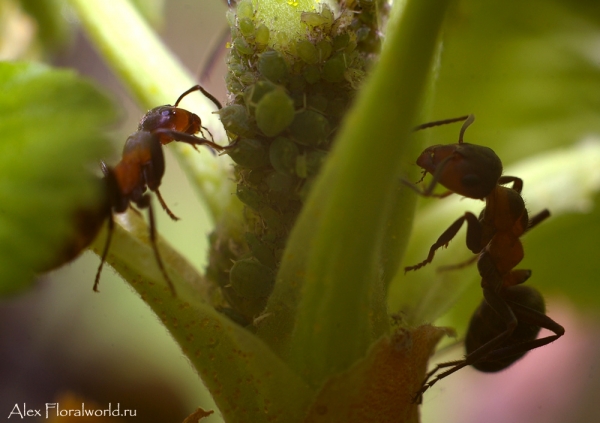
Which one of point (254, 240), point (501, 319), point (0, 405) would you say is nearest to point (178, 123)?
point (254, 240)

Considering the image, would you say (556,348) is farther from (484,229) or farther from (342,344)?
(342,344)

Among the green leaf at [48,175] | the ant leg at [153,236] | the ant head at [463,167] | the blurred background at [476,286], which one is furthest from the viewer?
the blurred background at [476,286]

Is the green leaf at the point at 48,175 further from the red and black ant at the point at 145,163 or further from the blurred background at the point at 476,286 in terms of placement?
the blurred background at the point at 476,286

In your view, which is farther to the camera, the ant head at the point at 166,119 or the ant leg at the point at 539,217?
the ant leg at the point at 539,217

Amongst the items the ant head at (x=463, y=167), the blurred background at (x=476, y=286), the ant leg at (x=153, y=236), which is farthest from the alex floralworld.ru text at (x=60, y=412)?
the ant head at (x=463, y=167)

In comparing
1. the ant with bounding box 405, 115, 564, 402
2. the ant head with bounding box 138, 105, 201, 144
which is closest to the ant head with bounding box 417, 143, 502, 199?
the ant with bounding box 405, 115, 564, 402

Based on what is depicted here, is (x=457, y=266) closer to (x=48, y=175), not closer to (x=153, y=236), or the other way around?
(x=153, y=236)
